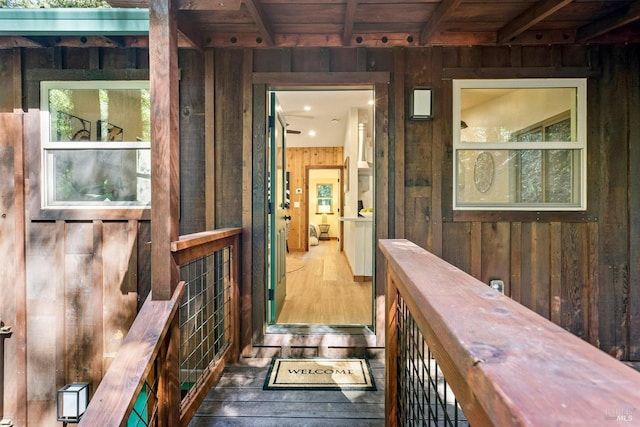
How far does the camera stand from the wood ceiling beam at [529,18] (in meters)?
1.86

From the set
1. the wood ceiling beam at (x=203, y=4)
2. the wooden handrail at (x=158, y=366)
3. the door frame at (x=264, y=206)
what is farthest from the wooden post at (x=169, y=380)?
the wood ceiling beam at (x=203, y=4)

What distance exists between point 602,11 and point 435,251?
6.50 feet

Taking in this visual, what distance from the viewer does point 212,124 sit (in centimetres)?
241

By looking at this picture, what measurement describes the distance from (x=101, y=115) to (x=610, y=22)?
152 inches

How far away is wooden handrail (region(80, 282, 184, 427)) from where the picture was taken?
1.02 meters

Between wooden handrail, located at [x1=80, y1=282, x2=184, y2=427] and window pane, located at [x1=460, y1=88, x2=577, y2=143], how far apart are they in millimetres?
2377

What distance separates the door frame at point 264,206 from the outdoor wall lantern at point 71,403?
49.8 inches

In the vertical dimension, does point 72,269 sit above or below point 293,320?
above

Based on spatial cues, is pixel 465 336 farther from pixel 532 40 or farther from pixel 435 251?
pixel 532 40

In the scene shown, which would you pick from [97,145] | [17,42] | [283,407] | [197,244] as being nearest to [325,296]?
[283,407]

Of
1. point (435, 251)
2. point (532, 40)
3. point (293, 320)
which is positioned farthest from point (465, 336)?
point (532, 40)

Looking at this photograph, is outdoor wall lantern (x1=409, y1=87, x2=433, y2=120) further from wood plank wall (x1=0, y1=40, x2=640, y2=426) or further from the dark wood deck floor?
the dark wood deck floor

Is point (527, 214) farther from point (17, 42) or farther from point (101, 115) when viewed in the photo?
point (17, 42)

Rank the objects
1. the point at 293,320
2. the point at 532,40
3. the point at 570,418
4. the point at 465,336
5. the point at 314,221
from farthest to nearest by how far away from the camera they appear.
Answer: the point at 314,221 → the point at 293,320 → the point at 532,40 → the point at 465,336 → the point at 570,418
